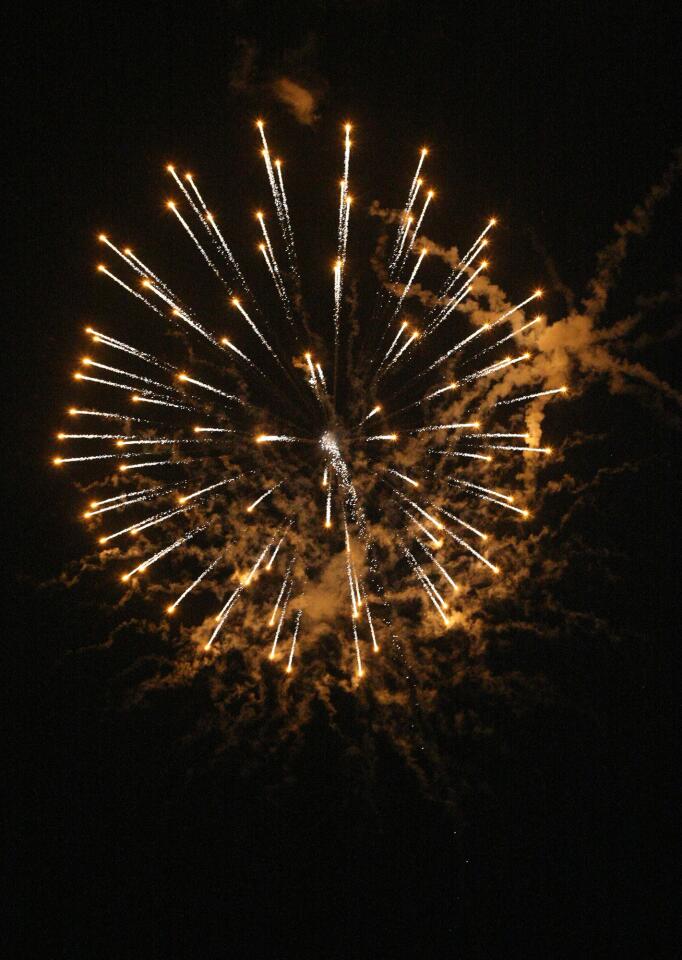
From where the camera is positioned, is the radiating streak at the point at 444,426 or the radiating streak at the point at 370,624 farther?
the radiating streak at the point at 370,624

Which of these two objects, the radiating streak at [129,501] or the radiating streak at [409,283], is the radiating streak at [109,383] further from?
the radiating streak at [409,283]

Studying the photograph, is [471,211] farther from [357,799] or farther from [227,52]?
[357,799]

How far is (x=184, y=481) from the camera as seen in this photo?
Answer: 7965 millimetres

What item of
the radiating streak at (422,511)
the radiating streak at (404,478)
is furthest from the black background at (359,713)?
the radiating streak at (404,478)

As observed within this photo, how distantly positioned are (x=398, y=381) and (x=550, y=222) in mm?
3375

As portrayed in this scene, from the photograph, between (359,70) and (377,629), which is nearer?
(359,70)

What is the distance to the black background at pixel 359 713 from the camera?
24.2 feet

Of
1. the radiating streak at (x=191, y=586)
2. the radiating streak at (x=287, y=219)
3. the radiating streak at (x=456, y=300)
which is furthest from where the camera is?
the radiating streak at (x=191, y=586)

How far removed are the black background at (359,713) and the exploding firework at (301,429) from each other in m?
0.74

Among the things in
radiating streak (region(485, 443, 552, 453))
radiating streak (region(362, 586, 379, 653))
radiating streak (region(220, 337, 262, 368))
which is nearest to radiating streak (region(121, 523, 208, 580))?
radiating streak (region(220, 337, 262, 368))

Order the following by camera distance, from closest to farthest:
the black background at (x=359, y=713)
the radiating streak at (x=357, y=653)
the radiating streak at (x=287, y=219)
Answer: the black background at (x=359, y=713), the radiating streak at (x=287, y=219), the radiating streak at (x=357, y=653)

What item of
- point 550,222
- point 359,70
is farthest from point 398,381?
point 359,70

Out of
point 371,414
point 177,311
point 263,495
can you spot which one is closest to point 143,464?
point 263,495

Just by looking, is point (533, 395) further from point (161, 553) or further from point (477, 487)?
point (161, 553)
